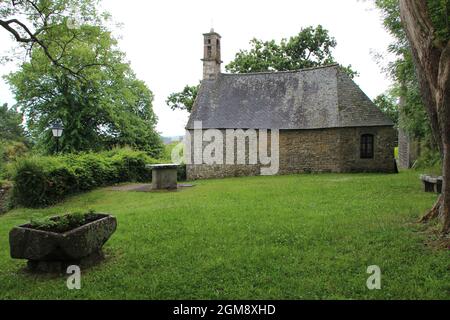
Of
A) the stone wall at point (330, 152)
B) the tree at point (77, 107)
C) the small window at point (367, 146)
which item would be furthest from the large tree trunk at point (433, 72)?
the tree at point (77, 107)

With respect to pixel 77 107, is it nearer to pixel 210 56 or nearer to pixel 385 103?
pixel 210 56

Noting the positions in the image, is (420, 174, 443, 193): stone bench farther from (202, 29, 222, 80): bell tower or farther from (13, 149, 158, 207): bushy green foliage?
(202, 29, 222, 80): bell tower

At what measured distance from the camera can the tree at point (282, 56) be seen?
34.7m

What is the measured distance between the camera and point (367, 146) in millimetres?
21656

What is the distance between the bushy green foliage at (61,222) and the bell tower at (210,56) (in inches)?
892

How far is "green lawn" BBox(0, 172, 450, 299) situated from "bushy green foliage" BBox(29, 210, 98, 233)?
27.2 inches

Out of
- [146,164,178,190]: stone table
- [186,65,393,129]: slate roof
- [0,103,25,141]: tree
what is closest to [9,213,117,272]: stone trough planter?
[146,164,178,190]: stone table

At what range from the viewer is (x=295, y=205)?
385 inches

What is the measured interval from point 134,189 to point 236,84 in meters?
13.1

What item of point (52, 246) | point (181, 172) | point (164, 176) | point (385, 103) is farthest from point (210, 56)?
point (385, 103)

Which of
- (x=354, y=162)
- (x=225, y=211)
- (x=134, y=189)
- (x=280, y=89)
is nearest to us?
(x=225, y=211)

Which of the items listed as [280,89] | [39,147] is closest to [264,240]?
[280,89]

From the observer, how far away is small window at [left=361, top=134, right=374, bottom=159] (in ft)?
70.7
